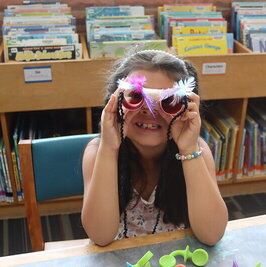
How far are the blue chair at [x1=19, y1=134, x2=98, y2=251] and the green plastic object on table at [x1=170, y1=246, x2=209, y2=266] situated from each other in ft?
1.50

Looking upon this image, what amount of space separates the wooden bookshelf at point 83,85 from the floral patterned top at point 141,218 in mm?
765

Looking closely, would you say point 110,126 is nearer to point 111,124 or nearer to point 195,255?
point 111,124

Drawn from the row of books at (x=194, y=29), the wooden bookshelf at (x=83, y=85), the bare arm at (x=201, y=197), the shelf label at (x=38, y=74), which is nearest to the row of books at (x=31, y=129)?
the wooden bookshelf at (x=83, y=85)

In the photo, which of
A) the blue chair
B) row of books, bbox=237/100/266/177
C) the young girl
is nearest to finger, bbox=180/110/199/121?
the young girl

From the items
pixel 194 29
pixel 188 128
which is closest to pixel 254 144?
pixel 194 29

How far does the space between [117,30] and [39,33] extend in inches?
14.3

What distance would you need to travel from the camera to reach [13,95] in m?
1.75

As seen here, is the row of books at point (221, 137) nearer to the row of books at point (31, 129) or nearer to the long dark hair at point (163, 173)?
the row of books at point (31, 129)

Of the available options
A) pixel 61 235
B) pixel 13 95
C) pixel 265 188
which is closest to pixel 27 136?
pixel 13 95

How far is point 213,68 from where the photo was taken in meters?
1.85

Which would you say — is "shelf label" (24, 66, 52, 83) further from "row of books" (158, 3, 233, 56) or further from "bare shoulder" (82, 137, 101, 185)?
"bare shoulder" (82, 137, 101, 185)

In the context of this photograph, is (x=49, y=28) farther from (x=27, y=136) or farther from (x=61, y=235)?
(x=61, y=235)

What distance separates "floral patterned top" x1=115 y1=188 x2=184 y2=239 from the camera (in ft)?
3.77

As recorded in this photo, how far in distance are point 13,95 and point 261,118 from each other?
130cm
